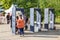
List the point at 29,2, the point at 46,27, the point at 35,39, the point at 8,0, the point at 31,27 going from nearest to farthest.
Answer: the point at 35,39
the point at 31,27
the point at 46,27
the point at 29,2
the point at 8,0

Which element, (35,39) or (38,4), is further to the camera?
(38,4)

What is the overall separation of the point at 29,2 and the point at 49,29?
12.3 m

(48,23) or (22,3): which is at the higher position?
(22,3)

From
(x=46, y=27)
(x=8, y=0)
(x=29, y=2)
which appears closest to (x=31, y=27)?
(x=46, y=27)

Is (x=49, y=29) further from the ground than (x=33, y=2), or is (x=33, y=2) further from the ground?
(x=33, y=2)

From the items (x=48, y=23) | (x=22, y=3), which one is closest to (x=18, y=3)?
(x=22, y=3)

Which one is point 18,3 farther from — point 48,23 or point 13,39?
point 13,39

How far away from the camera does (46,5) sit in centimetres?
3322

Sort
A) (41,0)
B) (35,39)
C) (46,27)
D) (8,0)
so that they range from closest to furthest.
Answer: (35,39), (46,27), (41,0), (8,0)

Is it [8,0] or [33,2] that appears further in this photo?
[8,0]

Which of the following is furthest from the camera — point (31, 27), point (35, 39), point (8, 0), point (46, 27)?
point (8, 0)

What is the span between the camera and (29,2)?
116 feet

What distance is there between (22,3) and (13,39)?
1880 centimetres

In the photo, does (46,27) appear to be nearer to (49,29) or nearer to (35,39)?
(49,29)
